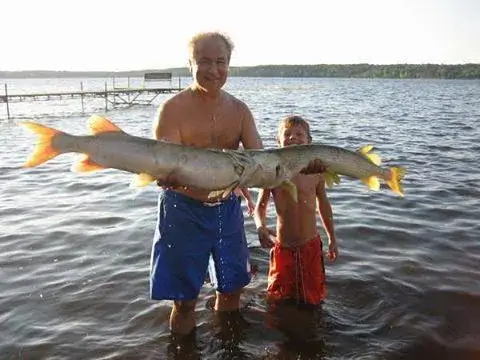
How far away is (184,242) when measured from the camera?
16.7 feet

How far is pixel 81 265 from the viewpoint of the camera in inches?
317

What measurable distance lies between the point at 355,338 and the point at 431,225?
473cm

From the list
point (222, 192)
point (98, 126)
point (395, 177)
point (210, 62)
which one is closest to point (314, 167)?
point (222, 192)

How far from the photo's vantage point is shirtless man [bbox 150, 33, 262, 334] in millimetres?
4938

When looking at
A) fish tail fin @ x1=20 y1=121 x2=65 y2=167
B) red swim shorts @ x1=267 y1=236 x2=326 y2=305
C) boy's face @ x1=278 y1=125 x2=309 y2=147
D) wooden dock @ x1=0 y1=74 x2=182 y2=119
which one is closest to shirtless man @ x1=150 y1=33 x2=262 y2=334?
boy's face @ x1=278 y1=125 x2=309 y2=147

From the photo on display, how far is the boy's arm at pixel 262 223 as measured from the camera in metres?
5.80

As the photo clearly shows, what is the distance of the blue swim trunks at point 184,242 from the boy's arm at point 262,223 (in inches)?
24.9

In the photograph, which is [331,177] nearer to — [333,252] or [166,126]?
[333,252]

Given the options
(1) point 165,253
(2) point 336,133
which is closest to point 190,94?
(1) point 165,253

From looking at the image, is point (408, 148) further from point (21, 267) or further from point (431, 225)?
point (21, 267)

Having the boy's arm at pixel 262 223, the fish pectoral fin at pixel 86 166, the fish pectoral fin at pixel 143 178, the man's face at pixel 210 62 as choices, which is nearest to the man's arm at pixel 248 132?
the man's face at pixel 210 62

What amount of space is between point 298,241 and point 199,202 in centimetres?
166

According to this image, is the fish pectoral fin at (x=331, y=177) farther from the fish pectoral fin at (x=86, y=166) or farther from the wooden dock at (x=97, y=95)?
the wooden dock at (x=97, y=95)

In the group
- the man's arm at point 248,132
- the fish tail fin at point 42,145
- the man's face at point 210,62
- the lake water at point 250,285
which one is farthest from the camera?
the lake water at point 250,285
